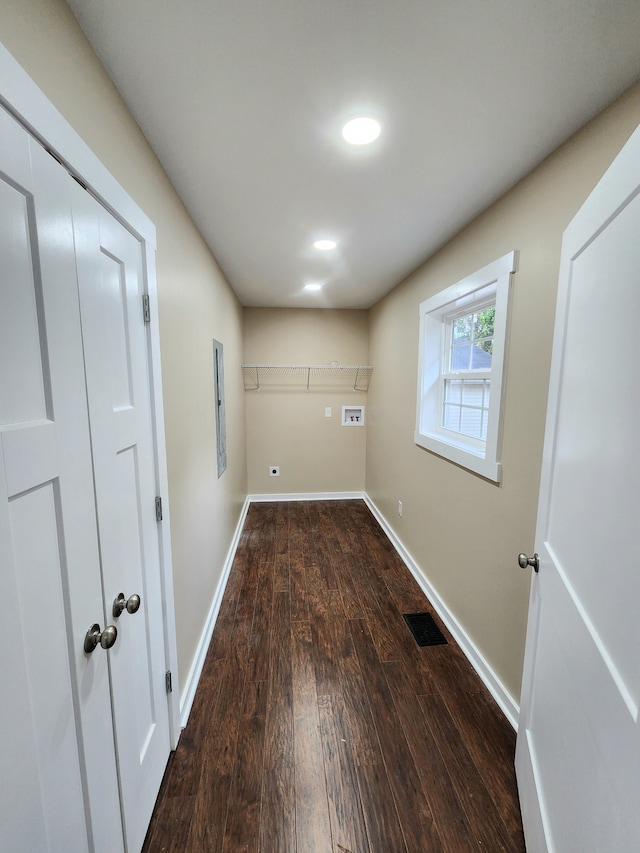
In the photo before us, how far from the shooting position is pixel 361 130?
115cm

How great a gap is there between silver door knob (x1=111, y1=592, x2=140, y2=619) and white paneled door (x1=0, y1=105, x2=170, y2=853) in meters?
0.03

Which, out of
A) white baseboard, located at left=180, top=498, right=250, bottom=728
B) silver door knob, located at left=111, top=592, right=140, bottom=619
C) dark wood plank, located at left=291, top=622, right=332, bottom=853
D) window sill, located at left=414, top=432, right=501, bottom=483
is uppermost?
window sill, located at left=414, top=432, right=501, bottom=483

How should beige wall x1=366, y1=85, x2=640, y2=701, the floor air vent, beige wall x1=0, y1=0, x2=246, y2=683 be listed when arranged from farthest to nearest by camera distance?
the floor air vent, beige wall x1=366, y1=85, x2=640, y2=701, beige wall x1=0, y1=0, x2=246, y2=683

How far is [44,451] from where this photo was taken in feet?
2.13

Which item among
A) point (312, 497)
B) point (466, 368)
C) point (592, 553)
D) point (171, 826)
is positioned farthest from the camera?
point (312, 497)

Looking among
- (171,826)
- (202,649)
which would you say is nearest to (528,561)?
(171,826)

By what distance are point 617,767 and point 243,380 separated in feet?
12.4

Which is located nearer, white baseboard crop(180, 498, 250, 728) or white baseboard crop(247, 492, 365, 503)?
white baseboard crop(180, 498, 250, 728)

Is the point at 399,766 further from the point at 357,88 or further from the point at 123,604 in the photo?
the point at 357,88

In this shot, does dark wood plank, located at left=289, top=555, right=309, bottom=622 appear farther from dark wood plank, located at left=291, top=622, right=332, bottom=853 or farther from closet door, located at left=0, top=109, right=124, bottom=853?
closet door, located at left=0, top=109, right=124, bottom=853

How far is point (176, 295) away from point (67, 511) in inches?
43.7

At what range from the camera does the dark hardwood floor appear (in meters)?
1.11

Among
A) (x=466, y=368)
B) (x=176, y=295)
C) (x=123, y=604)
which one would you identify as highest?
(x=176, y=295)

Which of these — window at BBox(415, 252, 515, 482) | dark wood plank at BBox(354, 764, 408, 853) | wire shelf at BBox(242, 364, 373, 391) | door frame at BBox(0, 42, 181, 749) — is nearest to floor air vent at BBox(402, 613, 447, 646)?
dark wood plank at BBox(354, 764, 408, 853)
